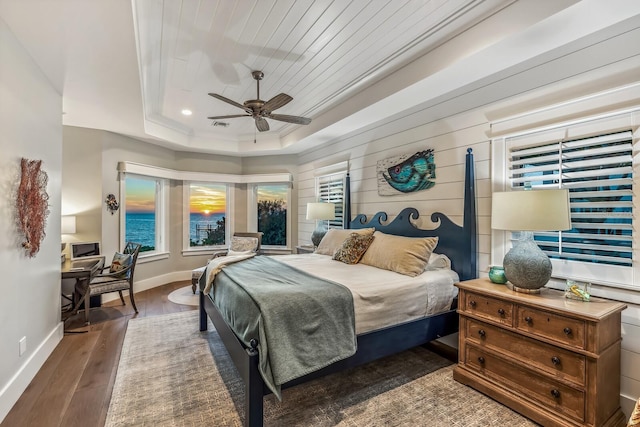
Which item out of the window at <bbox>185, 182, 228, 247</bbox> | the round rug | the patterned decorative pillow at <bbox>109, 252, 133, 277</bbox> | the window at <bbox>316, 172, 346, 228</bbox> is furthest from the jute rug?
the window at <bbox>185, 182, 228, 247</bbox>

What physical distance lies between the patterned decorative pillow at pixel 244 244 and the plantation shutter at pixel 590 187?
425 cm

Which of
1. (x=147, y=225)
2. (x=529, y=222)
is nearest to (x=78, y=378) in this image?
(x=147, y=225)

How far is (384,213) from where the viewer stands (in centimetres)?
385

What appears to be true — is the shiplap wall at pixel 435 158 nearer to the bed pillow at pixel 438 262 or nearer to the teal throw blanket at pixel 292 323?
the bed pillow at pixel 438 262

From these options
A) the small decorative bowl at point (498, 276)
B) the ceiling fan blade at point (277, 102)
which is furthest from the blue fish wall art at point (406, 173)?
the ceiling fan blade at point (277, 102)

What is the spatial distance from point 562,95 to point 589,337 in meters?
1.70

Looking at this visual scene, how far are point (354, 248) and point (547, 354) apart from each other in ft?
6.11

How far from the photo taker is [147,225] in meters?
5.57

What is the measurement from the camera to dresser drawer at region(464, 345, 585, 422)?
5.74 feet

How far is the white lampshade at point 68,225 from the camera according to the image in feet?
13.4

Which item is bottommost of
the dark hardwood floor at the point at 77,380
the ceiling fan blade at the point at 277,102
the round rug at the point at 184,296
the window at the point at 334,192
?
the dark hardwood floor at the point at 77,380

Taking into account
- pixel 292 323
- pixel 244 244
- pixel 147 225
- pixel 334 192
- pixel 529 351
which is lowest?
pixel 529 351

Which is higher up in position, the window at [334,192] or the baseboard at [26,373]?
the window at [334,192]

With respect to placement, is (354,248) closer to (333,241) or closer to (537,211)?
(333,241)
